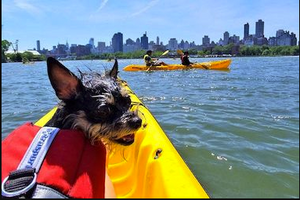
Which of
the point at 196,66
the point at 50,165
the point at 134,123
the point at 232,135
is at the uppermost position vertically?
the point at 196,66

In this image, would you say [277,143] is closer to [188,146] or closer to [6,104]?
[188,146]

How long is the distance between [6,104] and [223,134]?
8514 millimetres

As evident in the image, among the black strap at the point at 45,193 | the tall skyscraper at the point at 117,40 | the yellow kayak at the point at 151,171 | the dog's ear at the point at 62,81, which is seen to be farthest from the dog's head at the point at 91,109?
the tall skyscraper at the point at 117,40

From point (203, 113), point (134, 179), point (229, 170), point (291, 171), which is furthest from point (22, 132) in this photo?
point (203, 113)

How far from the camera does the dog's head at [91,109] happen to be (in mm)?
2406

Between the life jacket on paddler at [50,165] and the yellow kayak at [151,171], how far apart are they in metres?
0.59

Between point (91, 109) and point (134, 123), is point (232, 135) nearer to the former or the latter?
point (134, 123)

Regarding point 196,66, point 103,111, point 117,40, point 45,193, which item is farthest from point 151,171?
point 117,40

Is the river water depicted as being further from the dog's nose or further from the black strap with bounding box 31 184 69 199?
the black strap with bounding box 31 184 69 199

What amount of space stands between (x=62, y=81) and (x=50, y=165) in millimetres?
813

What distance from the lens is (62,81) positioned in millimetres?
2436

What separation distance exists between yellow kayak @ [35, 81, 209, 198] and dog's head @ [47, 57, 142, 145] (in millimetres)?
449

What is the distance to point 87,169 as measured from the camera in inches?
78.2

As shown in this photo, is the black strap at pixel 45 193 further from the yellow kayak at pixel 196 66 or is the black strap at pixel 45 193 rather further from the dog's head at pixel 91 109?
the yellow kayak at pixel 196 66
